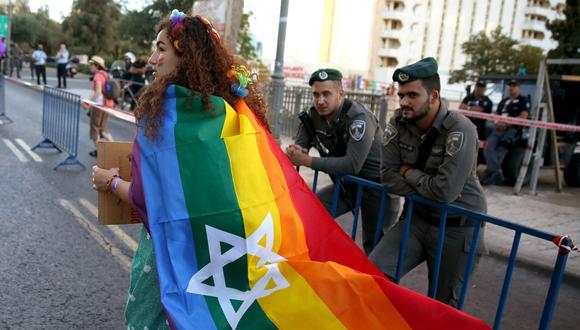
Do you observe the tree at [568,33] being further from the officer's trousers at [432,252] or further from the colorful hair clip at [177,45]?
the colorful hair clip at [177,45]

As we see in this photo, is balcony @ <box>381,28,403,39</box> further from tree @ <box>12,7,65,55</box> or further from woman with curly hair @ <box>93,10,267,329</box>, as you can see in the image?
woman with curly hair @ <box>93,10,267,329</box>

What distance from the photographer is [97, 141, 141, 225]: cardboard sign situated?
2.57 meters

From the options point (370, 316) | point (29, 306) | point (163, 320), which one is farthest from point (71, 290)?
point (370, 316)

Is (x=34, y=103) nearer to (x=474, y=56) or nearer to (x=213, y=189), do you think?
(x=213, y=189)

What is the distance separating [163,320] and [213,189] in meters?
0.68

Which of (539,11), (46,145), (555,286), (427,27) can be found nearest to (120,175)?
(555,286)

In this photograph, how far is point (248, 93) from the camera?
96.0 inches

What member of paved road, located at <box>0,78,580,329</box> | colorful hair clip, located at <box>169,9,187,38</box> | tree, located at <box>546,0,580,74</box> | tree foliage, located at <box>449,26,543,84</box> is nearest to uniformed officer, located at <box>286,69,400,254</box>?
paved road, located at <box>0,78,580,329</box>

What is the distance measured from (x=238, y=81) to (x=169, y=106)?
345mm

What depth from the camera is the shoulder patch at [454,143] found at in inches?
111

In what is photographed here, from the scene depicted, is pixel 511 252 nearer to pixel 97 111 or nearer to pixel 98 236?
pixel 98 236

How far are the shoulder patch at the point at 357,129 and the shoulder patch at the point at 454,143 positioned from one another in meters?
0.84

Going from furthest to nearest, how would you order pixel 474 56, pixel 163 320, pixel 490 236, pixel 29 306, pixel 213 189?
pixel 474 56, pixel 490 236, pixel 29 306, pixel 163 320, pixel 213 189

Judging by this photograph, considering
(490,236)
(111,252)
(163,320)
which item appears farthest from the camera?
(490,236)
